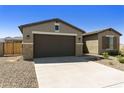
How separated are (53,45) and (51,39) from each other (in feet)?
2.07

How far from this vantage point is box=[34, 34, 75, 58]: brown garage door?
1250 centimetres

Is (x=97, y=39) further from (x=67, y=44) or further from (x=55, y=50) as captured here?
(x=55, y=50)

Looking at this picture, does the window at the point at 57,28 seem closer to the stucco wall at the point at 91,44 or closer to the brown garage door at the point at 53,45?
the brown garage door at the point at 53,45

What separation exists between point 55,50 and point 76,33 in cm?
294

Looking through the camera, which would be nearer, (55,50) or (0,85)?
(0,85)

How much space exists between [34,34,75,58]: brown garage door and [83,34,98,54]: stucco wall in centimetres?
409

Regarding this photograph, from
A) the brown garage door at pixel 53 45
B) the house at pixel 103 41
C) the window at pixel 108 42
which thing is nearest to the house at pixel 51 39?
the brown garage door at pixel 53 45

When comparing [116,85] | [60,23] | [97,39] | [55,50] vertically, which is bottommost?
[116,85]

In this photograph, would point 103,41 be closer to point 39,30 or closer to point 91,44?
point 91,44

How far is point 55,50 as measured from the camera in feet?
43.5

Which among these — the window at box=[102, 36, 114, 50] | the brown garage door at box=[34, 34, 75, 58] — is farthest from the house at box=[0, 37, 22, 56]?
the window at box=[102, 36, 114, 50]

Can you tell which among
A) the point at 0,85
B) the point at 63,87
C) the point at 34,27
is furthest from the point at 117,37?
the point at 0,85
